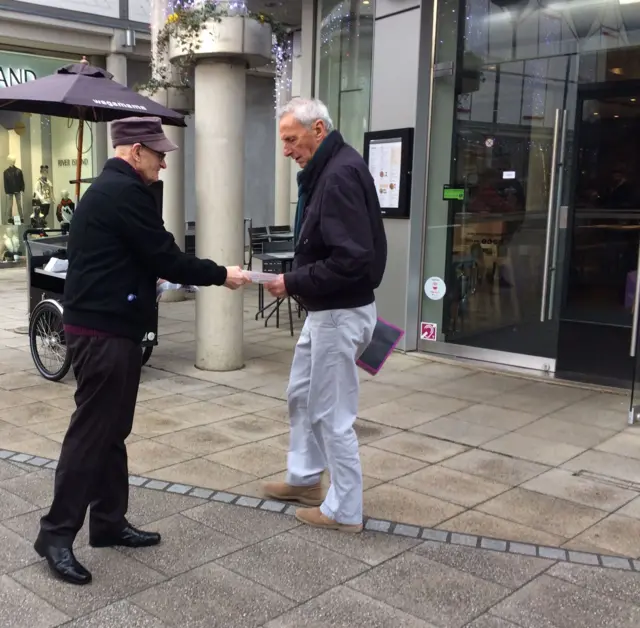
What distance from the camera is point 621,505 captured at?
386 centimetres

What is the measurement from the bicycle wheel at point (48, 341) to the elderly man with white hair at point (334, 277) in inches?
130

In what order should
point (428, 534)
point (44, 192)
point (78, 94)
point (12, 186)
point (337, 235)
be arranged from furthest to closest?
point (44, 192), point (12, 186), point (78, 94), point (428, 534), point (337, 235)

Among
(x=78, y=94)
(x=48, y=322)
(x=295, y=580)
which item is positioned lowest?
(x=295, y=580)

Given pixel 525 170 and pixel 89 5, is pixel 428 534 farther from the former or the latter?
pixel 89 5

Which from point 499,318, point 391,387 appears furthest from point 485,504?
point 499,318

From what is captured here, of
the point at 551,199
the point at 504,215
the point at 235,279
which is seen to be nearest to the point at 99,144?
the point at 504,215

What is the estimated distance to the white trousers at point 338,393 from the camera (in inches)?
130

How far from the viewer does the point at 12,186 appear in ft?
49.1

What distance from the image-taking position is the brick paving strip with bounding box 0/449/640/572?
3256mm

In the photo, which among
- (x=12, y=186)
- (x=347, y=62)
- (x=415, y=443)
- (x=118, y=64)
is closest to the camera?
(x=415, y=443)

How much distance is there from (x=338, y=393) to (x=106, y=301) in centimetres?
105

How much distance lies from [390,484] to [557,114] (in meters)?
3.78

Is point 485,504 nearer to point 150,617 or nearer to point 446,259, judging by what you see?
point 150,617

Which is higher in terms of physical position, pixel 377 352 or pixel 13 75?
pixel 13 75
